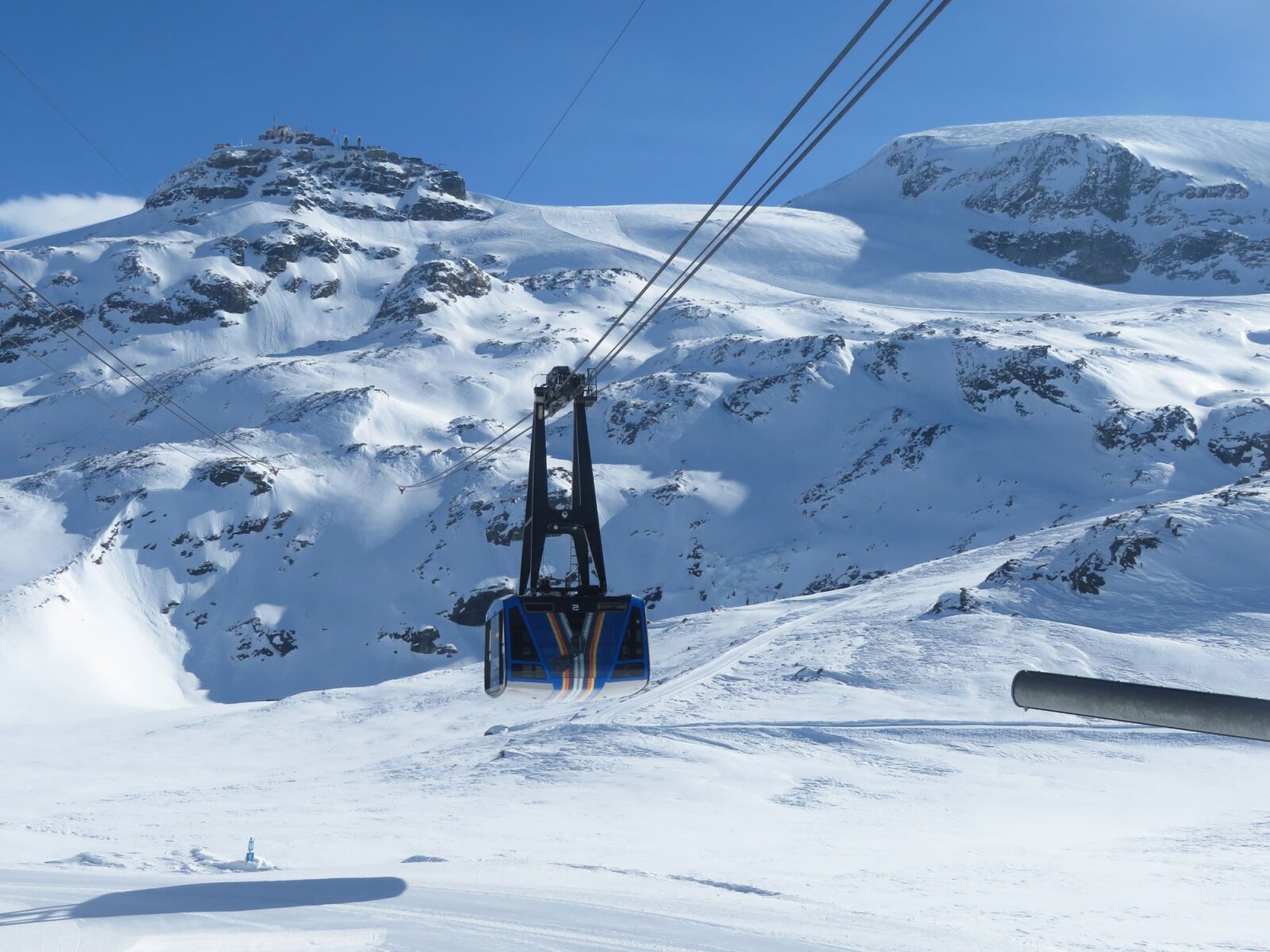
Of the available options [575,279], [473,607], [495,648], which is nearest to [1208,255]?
[575,279]

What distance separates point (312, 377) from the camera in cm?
12144

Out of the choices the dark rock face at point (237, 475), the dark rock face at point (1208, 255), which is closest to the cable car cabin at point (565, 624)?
the dark rock face at point (237, 475)

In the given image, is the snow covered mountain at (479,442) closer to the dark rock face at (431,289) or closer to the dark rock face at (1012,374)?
the dark rock face at (1012,374)

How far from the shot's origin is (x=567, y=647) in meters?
16.1

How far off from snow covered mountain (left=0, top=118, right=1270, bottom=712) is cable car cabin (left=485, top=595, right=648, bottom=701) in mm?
35785

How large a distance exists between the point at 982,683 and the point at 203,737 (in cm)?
3043

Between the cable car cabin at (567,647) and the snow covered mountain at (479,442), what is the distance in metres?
35.8

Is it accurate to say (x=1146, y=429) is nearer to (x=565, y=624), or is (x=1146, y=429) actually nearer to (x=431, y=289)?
(x=565, y=624)

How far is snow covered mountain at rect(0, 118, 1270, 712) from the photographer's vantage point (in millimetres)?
81312

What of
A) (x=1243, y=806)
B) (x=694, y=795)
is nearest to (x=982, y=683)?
(x=1243, y=806)

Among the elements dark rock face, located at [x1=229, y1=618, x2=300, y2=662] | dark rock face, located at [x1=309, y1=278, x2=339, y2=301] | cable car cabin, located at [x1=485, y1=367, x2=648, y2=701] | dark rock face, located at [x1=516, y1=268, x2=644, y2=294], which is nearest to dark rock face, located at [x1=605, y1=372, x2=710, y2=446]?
dark rock face, located at [x1=229, y1=618, x2=300, y2=662]

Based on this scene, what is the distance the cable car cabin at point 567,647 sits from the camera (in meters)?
16.0

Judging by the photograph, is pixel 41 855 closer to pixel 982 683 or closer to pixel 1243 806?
pixel 1243 806

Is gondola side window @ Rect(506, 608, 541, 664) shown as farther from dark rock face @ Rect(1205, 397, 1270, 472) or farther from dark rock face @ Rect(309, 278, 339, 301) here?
dark rock face @ Rect(309, 278, 339, 301)
